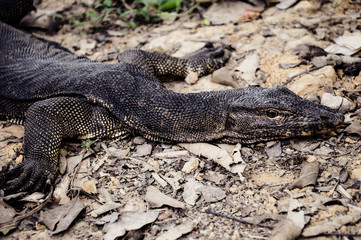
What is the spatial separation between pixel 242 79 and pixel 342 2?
8.91 ft

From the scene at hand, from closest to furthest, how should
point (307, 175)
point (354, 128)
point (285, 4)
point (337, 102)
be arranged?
point (307, 175) → point (354, 128) → point (337, 102) → point (285, 4)

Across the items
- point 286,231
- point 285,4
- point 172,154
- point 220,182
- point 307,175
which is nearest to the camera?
point 286,231

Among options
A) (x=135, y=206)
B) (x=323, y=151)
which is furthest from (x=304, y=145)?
(x=135, y=206)

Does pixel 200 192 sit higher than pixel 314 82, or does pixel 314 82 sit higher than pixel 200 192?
pixel 314 82

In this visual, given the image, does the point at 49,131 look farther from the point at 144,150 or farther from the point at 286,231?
the point at 286,231

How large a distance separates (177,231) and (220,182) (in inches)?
31.1


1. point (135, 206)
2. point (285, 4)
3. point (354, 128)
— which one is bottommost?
point (135, 206)

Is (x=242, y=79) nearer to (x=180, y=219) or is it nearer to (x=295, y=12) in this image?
(x=295, y=12)

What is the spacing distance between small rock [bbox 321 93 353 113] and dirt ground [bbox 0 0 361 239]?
15mm

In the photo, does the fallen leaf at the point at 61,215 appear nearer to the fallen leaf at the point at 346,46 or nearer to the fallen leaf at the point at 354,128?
the fallen leaf at the point at 354,128

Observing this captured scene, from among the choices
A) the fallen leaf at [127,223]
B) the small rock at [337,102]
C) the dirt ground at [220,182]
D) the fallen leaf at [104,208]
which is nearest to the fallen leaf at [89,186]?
the dirt ground at [220,182]

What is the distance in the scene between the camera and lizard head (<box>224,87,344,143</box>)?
384 centimetres

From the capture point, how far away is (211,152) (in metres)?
4.14

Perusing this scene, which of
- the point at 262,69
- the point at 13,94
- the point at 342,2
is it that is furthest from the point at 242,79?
the point at 13,94
